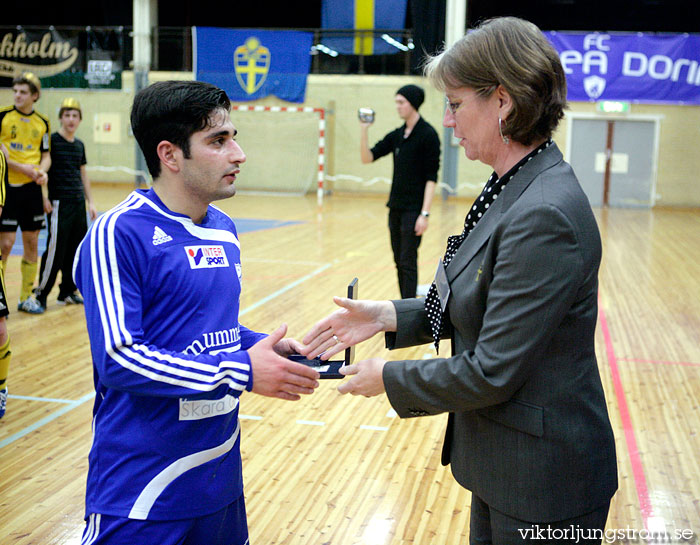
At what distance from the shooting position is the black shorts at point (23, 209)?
20.6 feet

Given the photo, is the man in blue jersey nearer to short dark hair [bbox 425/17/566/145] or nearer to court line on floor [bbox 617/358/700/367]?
short dark hair [bbox 425/17/566/145]

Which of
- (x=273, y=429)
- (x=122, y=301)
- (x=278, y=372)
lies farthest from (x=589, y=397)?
(x=273, y=429)

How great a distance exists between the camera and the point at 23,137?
6465mm

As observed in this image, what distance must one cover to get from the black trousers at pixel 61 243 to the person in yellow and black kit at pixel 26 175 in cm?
12

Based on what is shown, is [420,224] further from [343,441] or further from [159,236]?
Result: [159,236]

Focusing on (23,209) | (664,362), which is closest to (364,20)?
(23,209)

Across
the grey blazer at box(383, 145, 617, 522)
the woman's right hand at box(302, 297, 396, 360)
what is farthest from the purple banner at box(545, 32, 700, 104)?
the grey blazer at box(383, 145, 617, 522)

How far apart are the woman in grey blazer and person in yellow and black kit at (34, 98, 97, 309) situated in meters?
5.58

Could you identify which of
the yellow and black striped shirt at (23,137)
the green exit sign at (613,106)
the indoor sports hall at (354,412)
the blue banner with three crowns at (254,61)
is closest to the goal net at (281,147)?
the blue banner with three crowns at (254,61)

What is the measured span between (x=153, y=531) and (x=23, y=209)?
547 cm

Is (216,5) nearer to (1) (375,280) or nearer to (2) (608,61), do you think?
(2) (608,61)

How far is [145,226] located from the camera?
168 centimetres

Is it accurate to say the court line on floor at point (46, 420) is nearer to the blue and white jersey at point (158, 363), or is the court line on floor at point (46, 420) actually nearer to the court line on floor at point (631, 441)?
the blue and white jersey at point (158, 363)

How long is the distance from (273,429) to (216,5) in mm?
19843
